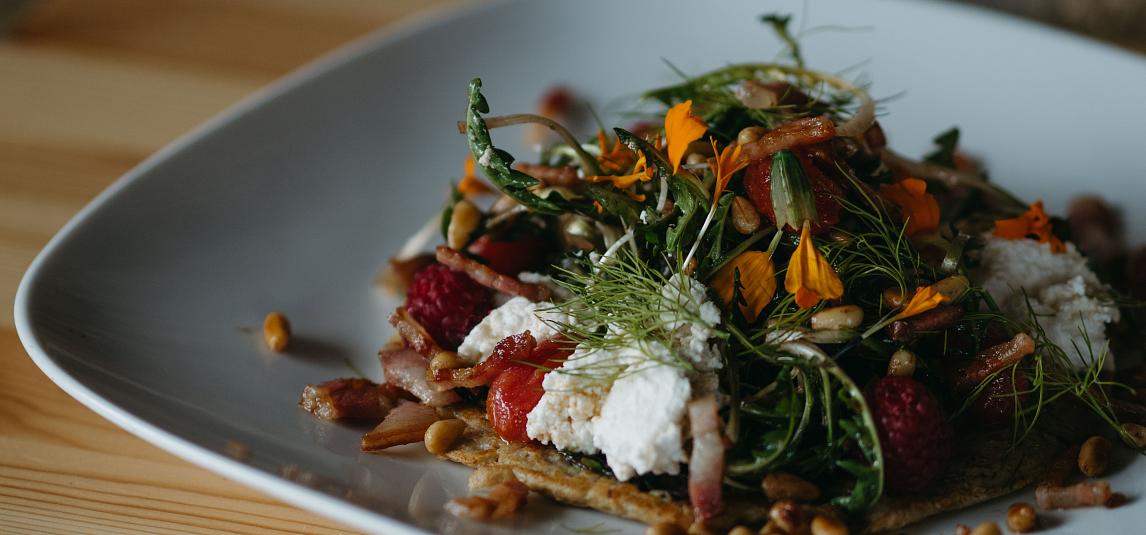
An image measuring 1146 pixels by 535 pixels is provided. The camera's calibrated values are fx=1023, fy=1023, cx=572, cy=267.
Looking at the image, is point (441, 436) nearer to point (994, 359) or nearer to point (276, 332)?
point (276, 332)

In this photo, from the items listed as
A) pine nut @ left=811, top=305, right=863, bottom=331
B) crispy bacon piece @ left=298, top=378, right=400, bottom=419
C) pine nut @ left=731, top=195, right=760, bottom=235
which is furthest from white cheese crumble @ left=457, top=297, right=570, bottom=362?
pine nut @ left=811, top=305, right=863, bottom=331

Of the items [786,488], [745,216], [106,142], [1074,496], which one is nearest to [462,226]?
[745,216]

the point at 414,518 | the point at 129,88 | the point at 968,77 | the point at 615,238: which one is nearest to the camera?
the point at 414,518

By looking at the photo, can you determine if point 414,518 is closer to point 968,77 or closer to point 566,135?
point 566,135

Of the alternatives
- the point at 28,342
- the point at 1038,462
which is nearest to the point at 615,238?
the point at 1038,462

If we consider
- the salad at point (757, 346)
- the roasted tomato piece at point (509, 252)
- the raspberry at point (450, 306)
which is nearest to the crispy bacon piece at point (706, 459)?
the salad at point (757, 346)

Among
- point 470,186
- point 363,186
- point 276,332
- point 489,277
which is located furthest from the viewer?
point 363,186
